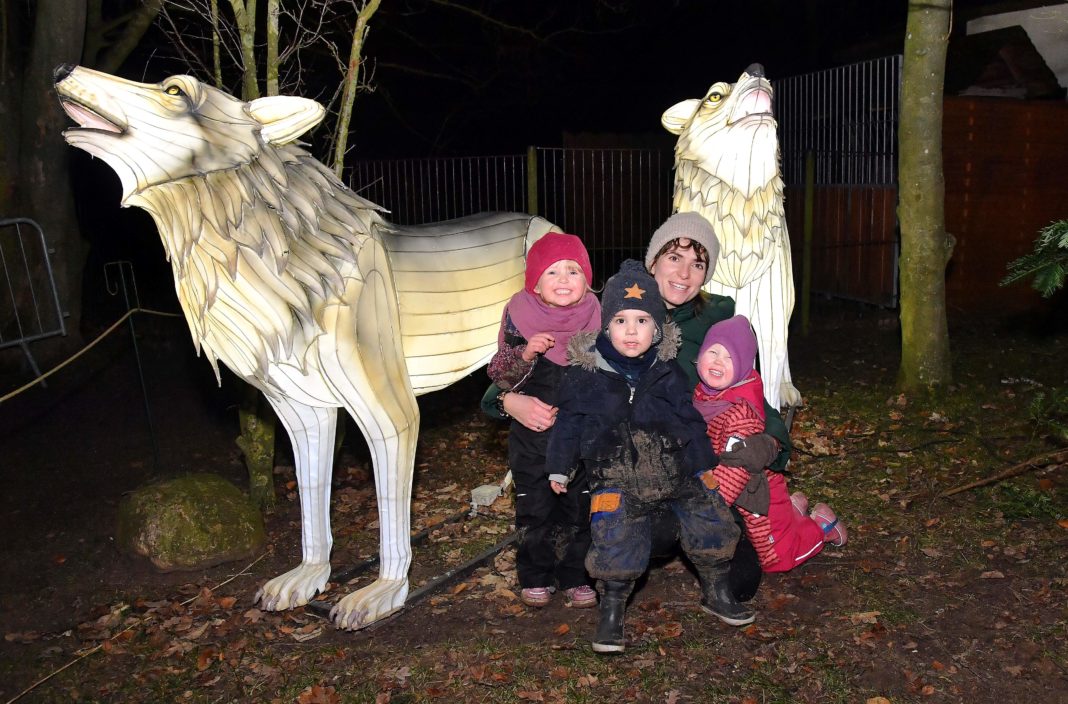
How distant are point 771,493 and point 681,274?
1.08 meters

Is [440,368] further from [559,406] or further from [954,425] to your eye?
[954,425]

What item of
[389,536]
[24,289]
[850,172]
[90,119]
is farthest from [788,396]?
[24,289]

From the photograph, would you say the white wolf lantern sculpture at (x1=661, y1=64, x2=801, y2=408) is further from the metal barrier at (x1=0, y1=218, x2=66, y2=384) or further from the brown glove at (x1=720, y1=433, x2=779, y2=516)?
the metal barrier at (x1=0, y1=218, x2=66, y2=384)

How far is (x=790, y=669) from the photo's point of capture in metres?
3.52

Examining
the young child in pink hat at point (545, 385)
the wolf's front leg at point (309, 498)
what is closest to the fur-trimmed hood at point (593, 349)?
the young child in pink hat at point (545, 385)

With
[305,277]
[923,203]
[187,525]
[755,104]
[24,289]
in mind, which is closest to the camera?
[305,277]

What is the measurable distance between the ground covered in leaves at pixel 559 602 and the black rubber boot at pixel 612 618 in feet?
0.33

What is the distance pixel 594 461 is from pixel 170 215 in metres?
1.84

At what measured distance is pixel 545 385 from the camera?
12.5 ft

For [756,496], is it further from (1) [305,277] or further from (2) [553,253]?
(1) [305,277]

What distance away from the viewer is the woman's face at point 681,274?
383 centimetres

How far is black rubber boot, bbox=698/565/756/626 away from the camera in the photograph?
371 cm

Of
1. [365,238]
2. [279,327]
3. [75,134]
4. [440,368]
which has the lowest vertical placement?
[440,368]

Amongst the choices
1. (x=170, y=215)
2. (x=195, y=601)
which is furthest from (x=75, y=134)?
(x=195, y=601)
